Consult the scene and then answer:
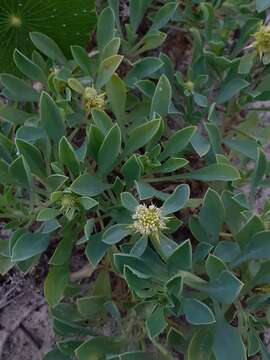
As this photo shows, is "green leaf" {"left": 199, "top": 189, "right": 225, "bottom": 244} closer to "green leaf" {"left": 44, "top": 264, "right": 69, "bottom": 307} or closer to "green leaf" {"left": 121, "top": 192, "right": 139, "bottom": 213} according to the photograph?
"green leaf" {"left": 121, "top": 192, "right": 139, "bottom": 213}

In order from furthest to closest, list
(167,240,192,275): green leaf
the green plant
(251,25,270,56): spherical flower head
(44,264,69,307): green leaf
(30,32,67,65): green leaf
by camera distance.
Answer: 1. (30,32,67,65): green leaf
2. (251,25,270,56): spherical flower head
3. (44,264,69,307): green leaf
4. the green plant
5. (167,240,192,275): green leaf

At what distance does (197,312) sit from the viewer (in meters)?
1.37

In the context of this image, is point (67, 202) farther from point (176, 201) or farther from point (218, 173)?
point (218, 173)

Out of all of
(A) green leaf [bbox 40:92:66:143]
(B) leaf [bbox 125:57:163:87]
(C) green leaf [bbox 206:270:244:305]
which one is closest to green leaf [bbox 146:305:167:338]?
(C) green leaf [bbox 206:270:244:305]

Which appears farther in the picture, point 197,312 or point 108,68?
A: point 108,68

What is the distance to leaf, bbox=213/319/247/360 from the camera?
4.61 ft

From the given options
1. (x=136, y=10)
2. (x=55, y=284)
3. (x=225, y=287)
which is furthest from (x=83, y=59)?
(x=225, y=287)

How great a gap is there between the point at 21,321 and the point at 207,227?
2.21ft

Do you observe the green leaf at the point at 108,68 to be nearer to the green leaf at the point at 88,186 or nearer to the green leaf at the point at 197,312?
the green leaf at the point at 88,186

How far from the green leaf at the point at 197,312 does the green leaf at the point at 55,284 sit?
A: 30 centimetres

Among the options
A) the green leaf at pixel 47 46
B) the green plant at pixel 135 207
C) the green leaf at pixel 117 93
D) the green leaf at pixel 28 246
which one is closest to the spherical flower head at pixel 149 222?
the green plant at pixel 135 207

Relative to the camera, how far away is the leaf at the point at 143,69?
172cm

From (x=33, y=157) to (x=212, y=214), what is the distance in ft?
1.36

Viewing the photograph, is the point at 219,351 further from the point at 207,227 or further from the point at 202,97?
the point at 202,97
